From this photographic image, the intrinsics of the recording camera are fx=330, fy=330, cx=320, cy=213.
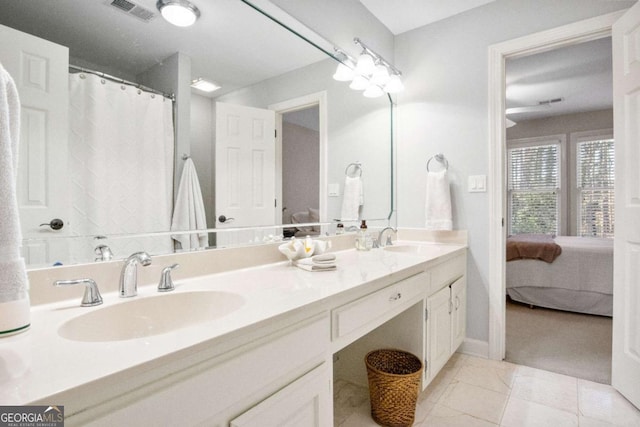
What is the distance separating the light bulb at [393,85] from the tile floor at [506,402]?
1.97m

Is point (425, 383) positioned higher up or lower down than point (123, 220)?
lower down

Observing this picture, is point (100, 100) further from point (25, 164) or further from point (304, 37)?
point (304, 37)

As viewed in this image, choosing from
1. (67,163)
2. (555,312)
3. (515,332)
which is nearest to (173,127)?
(67,163)

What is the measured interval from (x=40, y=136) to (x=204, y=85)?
595 millimetres

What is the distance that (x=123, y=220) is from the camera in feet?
3.57

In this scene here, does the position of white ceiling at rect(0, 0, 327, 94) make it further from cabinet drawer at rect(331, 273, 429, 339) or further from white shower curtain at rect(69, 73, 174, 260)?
cabinet drawer at rect(331, 273, 429, 339)

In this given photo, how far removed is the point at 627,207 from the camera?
1.73 meters

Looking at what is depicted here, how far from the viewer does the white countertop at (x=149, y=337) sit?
0.50 meters

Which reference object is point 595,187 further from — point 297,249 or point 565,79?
point 297,249

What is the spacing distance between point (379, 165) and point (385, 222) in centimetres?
44

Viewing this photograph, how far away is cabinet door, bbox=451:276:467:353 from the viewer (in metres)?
2.02

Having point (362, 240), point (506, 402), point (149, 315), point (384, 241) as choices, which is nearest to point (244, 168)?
point (149, 315)

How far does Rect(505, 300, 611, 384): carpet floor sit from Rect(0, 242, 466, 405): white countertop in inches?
58.9

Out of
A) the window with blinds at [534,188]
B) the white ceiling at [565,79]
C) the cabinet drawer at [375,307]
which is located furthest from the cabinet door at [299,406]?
the window with blinds at [534,188]
